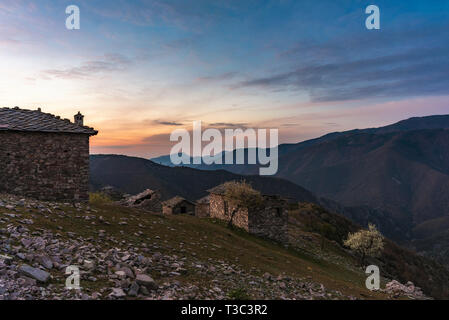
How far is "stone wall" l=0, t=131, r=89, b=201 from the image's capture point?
784 inches

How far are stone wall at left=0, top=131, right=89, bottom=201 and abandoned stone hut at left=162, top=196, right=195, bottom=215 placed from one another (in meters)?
24.5

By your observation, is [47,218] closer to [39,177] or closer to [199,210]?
[39,177]

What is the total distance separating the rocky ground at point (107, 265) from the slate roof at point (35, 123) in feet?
19.9

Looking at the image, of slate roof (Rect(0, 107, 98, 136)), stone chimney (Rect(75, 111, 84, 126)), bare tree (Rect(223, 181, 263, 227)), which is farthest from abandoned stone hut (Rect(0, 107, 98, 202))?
bare tree (Rect(223, 181, 263, 227))

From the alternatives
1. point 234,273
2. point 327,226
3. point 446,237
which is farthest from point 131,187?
point 446,237

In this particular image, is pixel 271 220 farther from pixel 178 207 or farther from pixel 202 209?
pixel 178 207

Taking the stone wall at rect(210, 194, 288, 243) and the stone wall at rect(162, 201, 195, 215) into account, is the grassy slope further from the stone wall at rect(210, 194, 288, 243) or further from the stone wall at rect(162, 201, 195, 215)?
the stone wall at rect(162, 201, 195, 215)

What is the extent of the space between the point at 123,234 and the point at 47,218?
369 cm

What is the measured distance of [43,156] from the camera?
2067cm

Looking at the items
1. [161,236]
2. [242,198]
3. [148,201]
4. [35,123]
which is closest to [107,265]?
[161,236]
